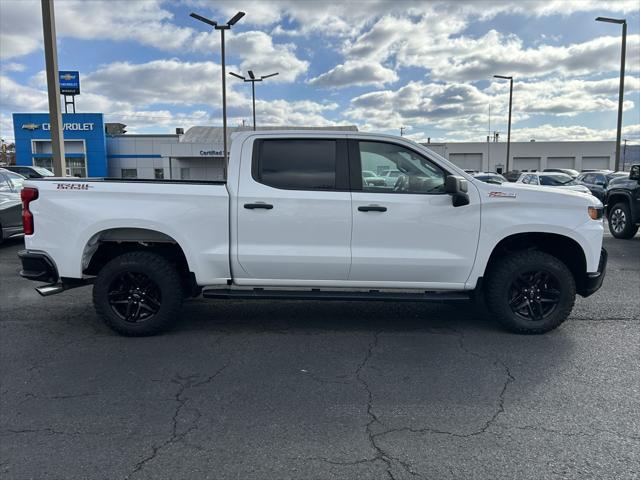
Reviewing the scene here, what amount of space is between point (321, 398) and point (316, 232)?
163cm

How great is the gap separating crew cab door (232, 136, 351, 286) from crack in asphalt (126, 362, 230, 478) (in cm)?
104

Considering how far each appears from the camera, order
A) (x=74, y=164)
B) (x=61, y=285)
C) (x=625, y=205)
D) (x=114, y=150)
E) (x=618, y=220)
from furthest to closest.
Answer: (x=114, y=150), (x=74, y=164), (x=618, y=220), (x=625, y=205), (x=61, y=285)

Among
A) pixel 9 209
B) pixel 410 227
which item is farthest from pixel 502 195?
pixel 9 209

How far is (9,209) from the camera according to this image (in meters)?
10.3

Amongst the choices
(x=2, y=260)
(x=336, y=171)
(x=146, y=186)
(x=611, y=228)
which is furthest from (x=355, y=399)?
(x=611, y=228)

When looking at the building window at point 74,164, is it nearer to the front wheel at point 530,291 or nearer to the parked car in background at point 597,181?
the parked car in background at point 597,181

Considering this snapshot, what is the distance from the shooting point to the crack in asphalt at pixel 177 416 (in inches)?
112

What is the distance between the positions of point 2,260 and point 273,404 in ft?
26.2

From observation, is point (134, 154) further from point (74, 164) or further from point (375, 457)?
point (375, 457)

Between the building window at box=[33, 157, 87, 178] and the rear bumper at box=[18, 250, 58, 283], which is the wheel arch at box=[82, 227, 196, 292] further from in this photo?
the building window at box=[33, 157, 87, 178]

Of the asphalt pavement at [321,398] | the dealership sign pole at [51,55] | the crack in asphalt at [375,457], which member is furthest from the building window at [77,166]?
the crack in asphalt at [375,457]

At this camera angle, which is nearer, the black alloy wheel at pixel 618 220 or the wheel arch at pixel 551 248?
the wheel arch at pixel 551 248

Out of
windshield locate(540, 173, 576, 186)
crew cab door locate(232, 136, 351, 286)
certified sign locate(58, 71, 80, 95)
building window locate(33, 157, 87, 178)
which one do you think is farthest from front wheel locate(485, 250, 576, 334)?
certified sign locate(58, 71, 80, 95)

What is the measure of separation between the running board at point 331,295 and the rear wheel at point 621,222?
8732mm
